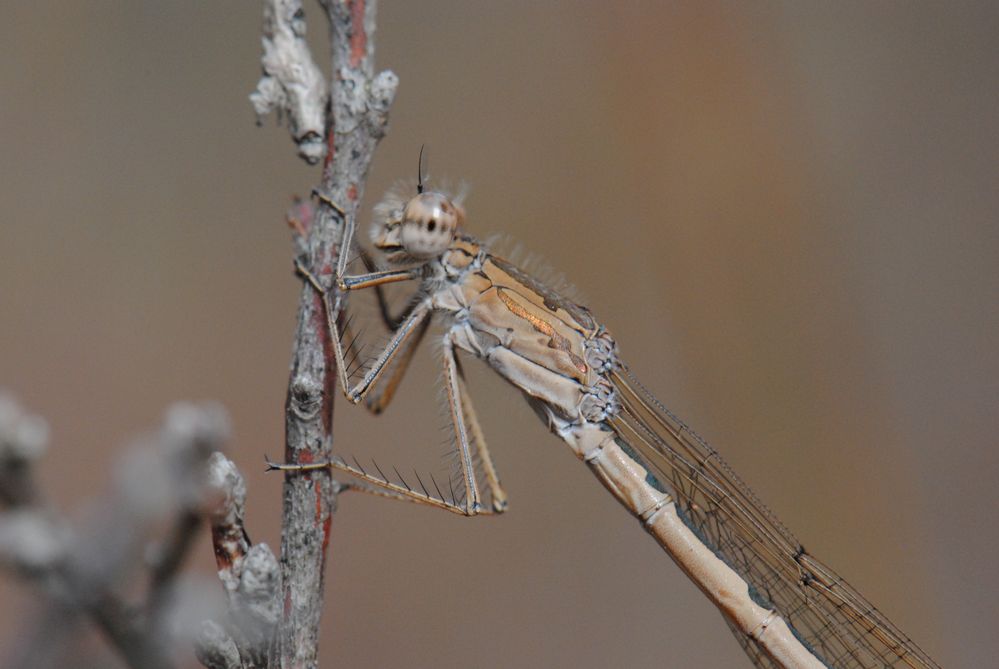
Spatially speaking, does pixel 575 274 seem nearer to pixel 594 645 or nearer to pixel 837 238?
pixel 837 238

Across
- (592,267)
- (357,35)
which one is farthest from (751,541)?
(592,267)

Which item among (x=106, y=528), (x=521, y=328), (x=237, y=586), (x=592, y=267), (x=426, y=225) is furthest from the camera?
(x=592, y=267)

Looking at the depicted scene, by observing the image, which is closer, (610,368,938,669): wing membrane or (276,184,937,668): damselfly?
(276,184,937,668): damselfly

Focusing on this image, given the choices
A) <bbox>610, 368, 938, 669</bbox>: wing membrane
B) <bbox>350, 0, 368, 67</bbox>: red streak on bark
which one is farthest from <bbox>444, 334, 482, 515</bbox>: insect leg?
<bbox>350, 0, 368, 67</bbox>: red streak on bark

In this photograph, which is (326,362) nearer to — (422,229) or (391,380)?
(422,229)

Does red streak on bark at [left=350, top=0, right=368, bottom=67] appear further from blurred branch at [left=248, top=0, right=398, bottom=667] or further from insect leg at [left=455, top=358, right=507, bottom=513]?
insect leg at [left=455, top=358, right=507, bottom=513]

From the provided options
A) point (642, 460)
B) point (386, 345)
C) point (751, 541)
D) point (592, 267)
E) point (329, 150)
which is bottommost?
point (751, 541)
